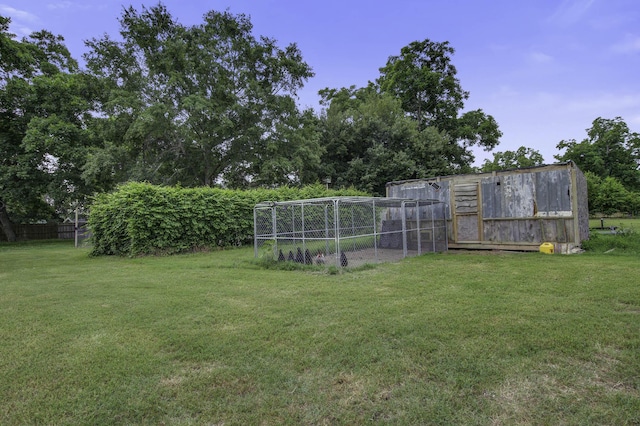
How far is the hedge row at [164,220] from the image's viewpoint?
10727mm

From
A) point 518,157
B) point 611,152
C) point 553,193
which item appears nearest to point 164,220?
point 553,193

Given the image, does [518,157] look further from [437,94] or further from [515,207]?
[515,207]

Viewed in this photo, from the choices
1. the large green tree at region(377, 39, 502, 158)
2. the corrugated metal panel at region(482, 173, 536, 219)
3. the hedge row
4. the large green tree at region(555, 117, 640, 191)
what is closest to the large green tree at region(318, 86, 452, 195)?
the large green tree at region(377, 39, 502, 158)

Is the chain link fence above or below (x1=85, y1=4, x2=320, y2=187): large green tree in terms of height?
below

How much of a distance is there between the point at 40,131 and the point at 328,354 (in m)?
21.5

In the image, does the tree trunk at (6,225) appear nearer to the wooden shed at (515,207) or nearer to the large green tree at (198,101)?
the large green tree at (198,101)

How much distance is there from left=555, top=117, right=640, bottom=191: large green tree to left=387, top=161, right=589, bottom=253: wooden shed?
34.6 m

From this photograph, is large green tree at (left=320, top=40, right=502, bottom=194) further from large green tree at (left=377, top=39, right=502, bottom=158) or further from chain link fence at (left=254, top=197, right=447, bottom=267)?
chain link fence at (left=254, top=197, right=447, bottom=267)

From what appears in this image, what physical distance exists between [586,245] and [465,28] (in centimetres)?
700

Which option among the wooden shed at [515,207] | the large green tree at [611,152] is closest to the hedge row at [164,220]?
the wooden shed at [515,207]

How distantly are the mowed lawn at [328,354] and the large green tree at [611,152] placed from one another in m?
40.4

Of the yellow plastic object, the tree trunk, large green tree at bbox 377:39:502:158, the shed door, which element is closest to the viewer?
the yellow plastic object

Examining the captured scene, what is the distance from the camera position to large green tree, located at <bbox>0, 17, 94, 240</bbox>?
18.1 m

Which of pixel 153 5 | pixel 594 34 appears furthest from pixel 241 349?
pixel 153 5
